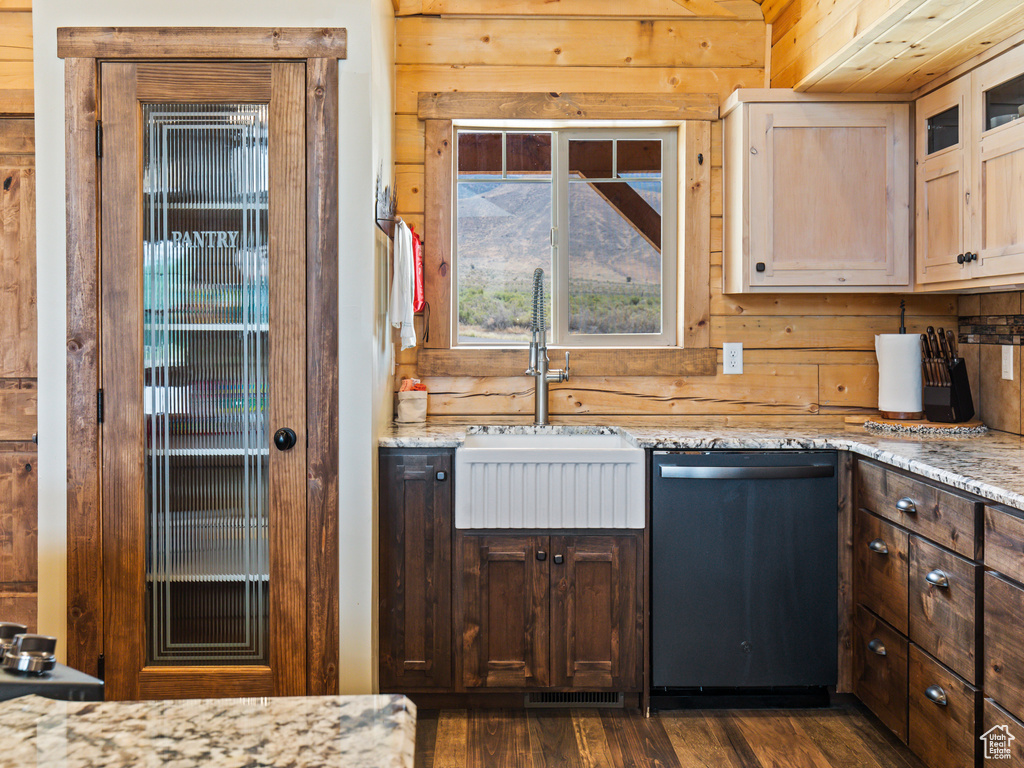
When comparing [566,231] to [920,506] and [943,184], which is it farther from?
[920,506]

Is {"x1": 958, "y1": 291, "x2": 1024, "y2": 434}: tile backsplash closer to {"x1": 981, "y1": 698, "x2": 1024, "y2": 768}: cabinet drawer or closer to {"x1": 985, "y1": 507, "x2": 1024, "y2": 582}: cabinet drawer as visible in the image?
{"x1": 985, "y1": 507, "x2": 1024, "y2": 582}: cabinet drawer

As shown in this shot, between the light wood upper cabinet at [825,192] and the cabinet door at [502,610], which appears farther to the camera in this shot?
the light wood upper cabinet at [825,192]

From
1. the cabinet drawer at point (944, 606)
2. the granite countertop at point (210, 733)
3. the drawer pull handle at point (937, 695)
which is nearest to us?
the granite countertop at point (210, 733)

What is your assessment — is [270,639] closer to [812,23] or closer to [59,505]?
[59,505]

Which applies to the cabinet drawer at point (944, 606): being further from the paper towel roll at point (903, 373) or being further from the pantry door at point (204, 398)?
the pantry door at point (204, 398)

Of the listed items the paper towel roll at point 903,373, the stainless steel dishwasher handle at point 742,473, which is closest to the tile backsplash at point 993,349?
the paper towel roll at point 903,373

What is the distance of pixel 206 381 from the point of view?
2344 millimetres

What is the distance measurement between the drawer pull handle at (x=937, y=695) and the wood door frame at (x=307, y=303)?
1.69 metres

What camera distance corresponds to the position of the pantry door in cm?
232

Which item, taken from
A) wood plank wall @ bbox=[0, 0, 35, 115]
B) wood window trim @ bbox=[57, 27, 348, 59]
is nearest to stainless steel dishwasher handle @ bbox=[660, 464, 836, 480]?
wood window trim @ bbox=[57, 27, 348, 59]

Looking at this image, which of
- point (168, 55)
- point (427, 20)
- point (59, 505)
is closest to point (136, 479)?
point (59, 505)

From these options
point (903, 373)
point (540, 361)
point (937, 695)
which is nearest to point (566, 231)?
point (540, 361)

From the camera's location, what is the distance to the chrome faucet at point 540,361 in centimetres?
298

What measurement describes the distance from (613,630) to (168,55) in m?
2.28
